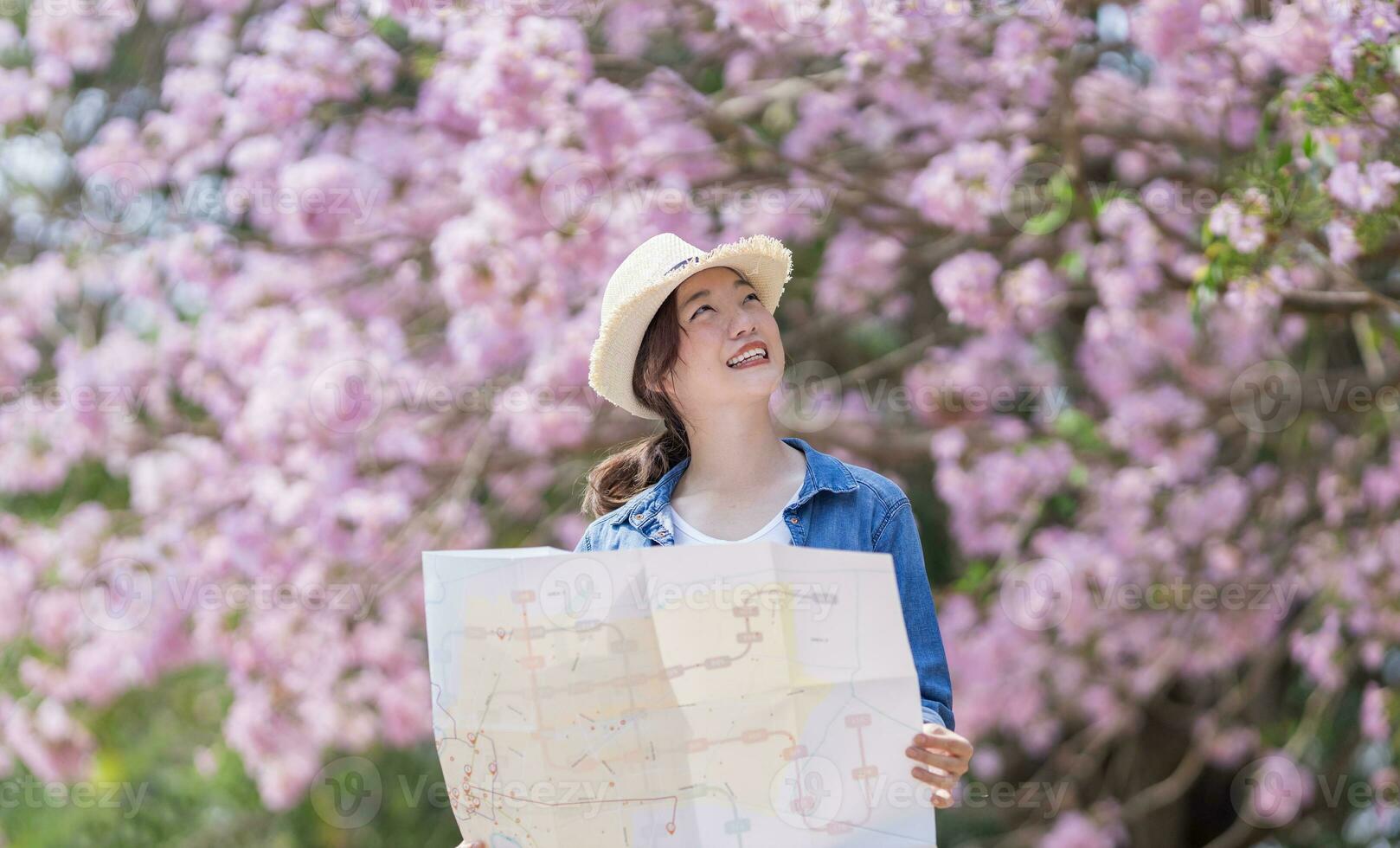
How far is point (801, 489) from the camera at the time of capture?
177 centimetres

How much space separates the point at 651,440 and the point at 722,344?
30 centimetres

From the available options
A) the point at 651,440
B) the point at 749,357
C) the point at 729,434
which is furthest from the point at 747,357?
the point at 651,440

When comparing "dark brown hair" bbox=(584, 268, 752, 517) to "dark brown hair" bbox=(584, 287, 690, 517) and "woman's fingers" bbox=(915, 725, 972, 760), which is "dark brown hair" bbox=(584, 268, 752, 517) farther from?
"woman's fingers" bbox=(915, 725, 972, 760)

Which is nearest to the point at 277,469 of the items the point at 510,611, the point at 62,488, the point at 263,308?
the point at 263,308

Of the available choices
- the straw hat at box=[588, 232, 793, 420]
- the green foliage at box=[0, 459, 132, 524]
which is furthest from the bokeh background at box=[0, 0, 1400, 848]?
the straw hat at box=[588, 232, 793, 420]

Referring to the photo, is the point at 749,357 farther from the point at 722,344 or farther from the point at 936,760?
the point at 936,760

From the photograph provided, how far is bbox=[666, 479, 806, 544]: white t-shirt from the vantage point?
1749mm

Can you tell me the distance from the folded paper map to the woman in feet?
0.76

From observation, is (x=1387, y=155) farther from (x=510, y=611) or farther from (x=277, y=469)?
(x=277, y=469)

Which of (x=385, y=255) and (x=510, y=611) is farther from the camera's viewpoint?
(x=385, y=255)

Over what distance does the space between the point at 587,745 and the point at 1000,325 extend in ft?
7.76

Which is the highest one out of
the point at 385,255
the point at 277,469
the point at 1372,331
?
the point at 1372,331

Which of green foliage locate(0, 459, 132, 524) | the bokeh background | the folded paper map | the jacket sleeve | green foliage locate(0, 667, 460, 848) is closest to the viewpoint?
the folded paper map

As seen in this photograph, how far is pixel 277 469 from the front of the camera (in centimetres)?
396
